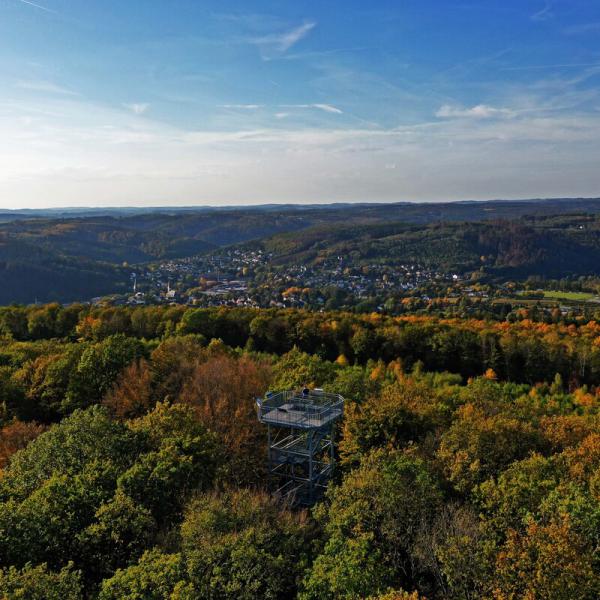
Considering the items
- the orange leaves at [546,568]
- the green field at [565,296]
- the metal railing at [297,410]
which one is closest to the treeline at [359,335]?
the metal railing at [297,410]

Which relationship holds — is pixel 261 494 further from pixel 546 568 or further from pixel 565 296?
pixel 565 296

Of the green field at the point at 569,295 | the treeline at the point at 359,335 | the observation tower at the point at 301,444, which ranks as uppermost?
the observation tower at the point at 301,444

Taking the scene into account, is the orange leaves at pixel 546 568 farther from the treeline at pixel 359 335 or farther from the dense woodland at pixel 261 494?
the treeline at pixel 359 335

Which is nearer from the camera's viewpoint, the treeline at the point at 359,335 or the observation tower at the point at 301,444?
the observation tower at the point at 301,444

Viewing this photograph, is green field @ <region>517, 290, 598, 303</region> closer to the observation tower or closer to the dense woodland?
the dense woodland

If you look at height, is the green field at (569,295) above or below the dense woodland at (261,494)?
below

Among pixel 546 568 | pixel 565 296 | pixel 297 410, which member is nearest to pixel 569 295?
pixel 565 296

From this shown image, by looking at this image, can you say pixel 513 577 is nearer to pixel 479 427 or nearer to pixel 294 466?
pixel 479 427
